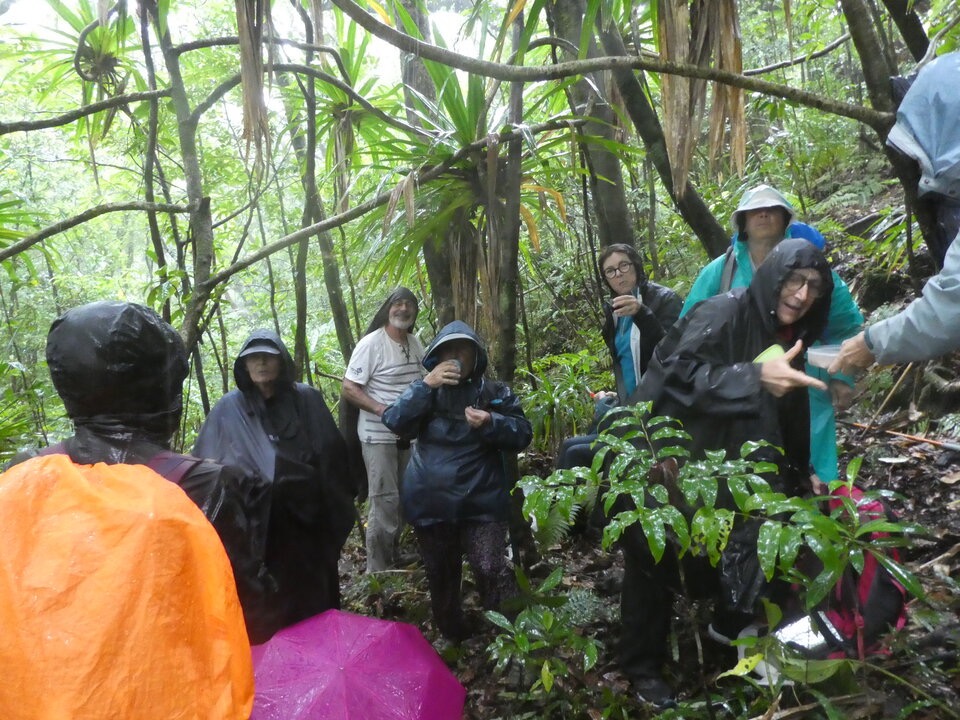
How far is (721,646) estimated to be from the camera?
9.05 ft

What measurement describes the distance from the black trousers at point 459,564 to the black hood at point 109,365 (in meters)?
1.93

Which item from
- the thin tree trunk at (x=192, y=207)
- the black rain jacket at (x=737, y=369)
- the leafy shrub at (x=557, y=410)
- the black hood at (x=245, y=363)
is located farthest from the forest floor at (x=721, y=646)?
the thin tree trunk at (x=192, y=207)

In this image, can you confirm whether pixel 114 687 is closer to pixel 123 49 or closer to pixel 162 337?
pixel 162 337

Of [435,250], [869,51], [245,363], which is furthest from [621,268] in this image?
[245,363]

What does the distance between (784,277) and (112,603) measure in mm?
2179

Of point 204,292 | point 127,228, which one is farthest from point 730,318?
point 127,228

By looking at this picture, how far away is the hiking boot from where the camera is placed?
2.46 metres

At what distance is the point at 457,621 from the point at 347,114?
3055mm

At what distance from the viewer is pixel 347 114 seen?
13.6ft

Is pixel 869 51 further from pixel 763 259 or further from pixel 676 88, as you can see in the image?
pixel 763 259

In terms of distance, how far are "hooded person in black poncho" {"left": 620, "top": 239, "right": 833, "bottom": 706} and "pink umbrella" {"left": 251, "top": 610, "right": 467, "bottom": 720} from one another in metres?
0.85

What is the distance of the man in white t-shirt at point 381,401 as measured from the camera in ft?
13.5

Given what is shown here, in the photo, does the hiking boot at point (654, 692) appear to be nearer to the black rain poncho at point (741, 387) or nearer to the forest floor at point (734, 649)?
the forest floor at point (734, 649)

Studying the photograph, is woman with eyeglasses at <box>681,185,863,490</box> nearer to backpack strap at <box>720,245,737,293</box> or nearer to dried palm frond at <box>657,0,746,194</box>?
backpack strap at <box>720,245,737,293</box>
